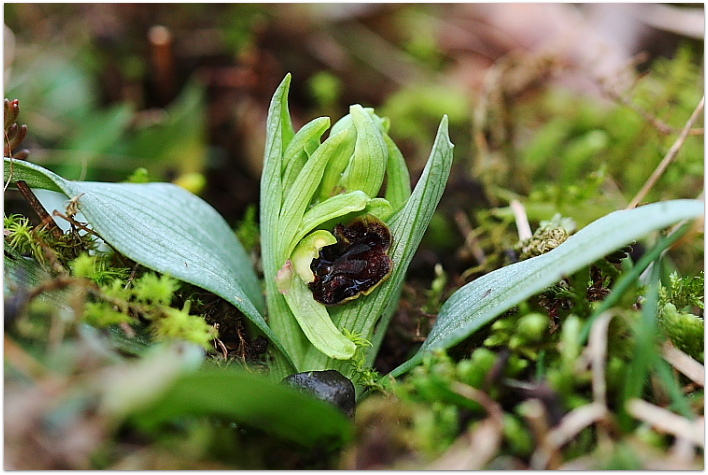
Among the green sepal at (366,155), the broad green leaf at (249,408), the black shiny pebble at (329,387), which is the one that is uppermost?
the green sepal at (366,155)

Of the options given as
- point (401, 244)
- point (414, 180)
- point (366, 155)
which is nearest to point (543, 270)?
point (401, 244)

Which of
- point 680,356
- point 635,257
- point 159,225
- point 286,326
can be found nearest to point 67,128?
point 159,225

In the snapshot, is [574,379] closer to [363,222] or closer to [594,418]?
[594,418]

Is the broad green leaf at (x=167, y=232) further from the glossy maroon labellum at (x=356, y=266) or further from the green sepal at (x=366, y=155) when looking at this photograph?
the green sepal at (x=366, y=155)

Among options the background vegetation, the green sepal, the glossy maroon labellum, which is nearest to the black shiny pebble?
the background vegetation

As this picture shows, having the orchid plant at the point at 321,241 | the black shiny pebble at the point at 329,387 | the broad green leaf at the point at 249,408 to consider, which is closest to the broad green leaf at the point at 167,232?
the orchid plant at the point at 321,241
